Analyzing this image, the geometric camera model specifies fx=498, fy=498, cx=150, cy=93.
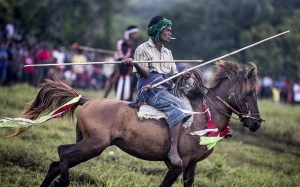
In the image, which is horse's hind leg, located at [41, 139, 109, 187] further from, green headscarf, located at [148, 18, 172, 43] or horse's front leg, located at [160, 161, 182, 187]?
green headscarf, located at [148, 18, 172, 43]

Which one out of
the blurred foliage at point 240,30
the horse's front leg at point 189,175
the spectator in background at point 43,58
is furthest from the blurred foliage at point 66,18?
the horse's front leg at point 189,175

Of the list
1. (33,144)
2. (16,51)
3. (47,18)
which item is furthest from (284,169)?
(47,18)

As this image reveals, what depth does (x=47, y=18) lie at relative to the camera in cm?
3472

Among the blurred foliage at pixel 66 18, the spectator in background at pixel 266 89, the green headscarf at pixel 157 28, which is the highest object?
the blurred foliage at pixel 66 18

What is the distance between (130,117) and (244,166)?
3939 millimetres

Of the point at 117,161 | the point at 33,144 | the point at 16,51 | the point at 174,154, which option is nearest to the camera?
the point at 174,154

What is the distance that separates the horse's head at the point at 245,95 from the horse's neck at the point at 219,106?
60 millimetres

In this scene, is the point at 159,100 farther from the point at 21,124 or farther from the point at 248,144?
the point at 248,144

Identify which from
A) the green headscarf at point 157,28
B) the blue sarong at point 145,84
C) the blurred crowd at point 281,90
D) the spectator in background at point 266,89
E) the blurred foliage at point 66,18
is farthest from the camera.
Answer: the spectator in background at point 266,89

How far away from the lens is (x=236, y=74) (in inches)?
300

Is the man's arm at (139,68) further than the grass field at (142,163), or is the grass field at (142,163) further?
the grass field at (142,163)

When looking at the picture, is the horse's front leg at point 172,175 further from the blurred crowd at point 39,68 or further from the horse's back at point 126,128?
the blurred crowd at point 39,68

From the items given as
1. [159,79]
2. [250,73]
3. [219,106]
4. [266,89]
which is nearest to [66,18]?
[266,89]

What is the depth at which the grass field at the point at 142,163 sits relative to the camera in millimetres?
7910
